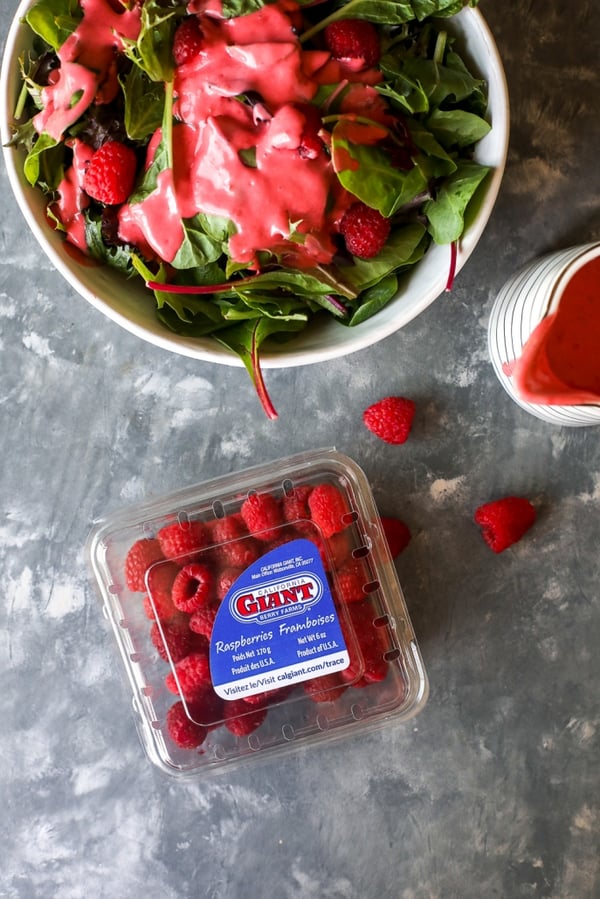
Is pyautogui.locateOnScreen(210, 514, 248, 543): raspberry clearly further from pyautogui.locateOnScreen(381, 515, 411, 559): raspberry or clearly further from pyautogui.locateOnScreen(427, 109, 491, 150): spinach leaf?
pyautogui.locateOnScreen(427, 109, 491, 150): spinach leaf

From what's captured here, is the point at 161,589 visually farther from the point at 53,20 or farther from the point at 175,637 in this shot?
the point at 53,20

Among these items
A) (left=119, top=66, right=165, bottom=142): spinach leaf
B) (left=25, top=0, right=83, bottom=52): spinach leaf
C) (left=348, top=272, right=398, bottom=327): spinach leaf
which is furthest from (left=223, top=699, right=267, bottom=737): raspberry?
(left=25, top=0, right=83, bottom=52): spinach leaf

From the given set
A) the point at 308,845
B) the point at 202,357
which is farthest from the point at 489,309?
the point at 308,845

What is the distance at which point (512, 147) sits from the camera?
1277 mm

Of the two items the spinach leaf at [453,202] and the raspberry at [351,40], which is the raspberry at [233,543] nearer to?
the spinach leaf at [453,202]

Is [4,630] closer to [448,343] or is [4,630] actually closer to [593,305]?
[448,343]

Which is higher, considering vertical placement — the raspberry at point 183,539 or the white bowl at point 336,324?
the white bowl at point 336,324

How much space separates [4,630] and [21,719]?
148 millimetres

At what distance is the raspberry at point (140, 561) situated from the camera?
123 cm

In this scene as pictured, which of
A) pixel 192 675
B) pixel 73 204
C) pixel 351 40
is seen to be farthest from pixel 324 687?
pixel 351 40

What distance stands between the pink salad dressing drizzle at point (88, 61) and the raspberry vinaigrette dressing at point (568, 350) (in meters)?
0.62

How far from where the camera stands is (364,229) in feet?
3.26

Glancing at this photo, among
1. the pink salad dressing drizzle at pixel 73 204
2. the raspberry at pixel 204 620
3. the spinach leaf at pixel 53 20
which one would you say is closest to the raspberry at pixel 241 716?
the raspberry at pixel 204 620

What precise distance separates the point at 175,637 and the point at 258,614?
13 centimetres
